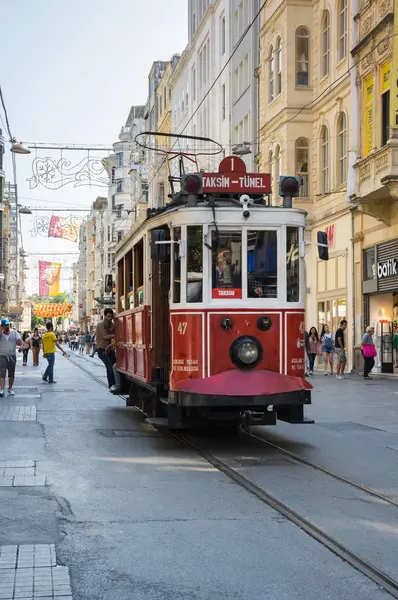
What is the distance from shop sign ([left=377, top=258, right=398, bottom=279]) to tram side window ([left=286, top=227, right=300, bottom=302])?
51.8 ft

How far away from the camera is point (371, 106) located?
92.7ft

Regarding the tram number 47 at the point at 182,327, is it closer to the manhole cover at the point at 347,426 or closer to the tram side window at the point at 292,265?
the tram side window at the point at 292,265

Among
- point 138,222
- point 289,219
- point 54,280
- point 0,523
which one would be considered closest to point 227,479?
point 0,523

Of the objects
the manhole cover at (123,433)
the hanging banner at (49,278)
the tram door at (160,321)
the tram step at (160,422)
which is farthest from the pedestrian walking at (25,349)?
the hanging banner at (49,278)

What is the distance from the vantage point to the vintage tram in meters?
11.0

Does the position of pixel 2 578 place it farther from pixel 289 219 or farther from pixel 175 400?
pixel 289 219

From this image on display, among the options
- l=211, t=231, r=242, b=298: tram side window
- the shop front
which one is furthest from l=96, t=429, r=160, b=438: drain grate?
the shop front

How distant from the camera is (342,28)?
31.1m

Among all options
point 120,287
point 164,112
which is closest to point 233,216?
point 120,287

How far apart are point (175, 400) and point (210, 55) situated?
134 ft

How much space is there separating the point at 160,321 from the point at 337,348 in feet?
54.1

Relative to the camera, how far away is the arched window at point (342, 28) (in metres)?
30.7

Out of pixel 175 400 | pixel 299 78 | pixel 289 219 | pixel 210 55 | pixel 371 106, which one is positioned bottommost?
pixel 175 400

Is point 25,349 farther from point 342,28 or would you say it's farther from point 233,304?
point 233,304
